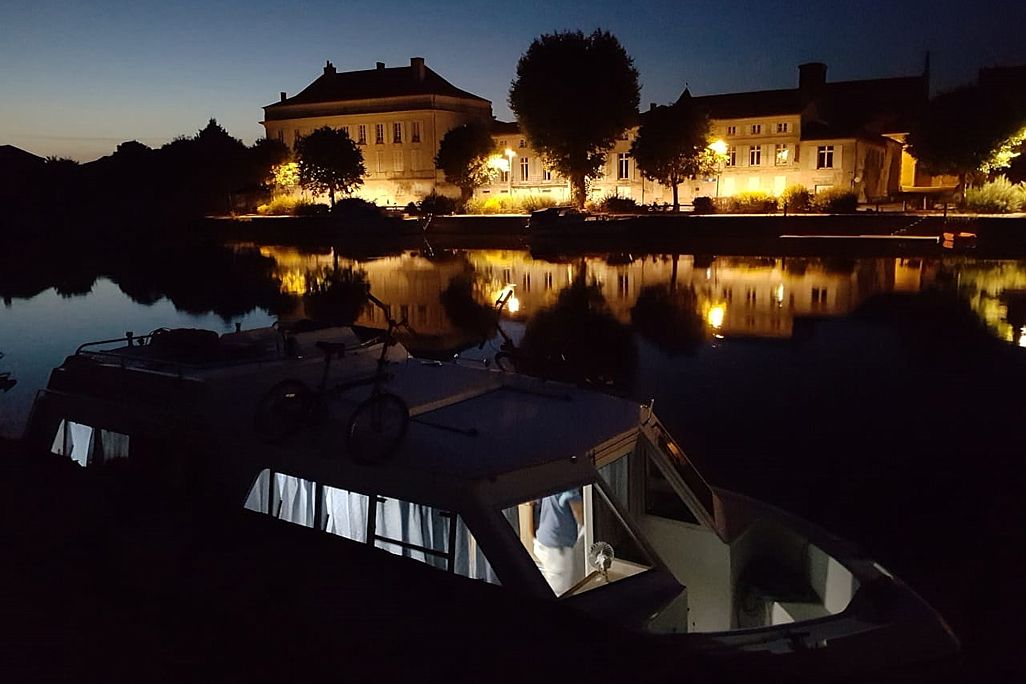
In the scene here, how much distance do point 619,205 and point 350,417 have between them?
Answer: 208ft

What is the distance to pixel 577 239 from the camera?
58.8 metres

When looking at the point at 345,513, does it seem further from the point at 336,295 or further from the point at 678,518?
the point at 336,295

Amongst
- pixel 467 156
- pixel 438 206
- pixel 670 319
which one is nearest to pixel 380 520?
pixel 670 319

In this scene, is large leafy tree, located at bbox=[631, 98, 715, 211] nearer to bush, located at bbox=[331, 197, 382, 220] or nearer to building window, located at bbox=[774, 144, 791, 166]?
building window, located at bbox=[774, 144, 791, 166]

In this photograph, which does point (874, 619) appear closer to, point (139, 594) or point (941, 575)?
point (941, 575)

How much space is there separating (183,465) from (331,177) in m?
74.7

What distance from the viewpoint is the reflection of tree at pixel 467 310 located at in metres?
30.8

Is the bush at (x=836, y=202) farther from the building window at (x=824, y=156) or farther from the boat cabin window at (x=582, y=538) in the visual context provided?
the boat cabin window at (x=582, y=538)

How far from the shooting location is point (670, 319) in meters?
30.5

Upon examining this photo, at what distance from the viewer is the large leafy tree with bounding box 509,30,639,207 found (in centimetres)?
6638

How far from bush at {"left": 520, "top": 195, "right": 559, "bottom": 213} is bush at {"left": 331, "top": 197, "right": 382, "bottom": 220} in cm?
1188

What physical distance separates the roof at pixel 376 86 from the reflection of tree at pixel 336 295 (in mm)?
43220

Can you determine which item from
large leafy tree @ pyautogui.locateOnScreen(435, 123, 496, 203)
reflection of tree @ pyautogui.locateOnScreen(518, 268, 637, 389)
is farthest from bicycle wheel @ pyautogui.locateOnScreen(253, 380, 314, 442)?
large leafy tree @ pyautogui.locateOnScreen(435, 123, 496, 203)

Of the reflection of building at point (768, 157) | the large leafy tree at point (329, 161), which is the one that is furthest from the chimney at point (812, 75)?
the large leafy tree at point (329, 161)
